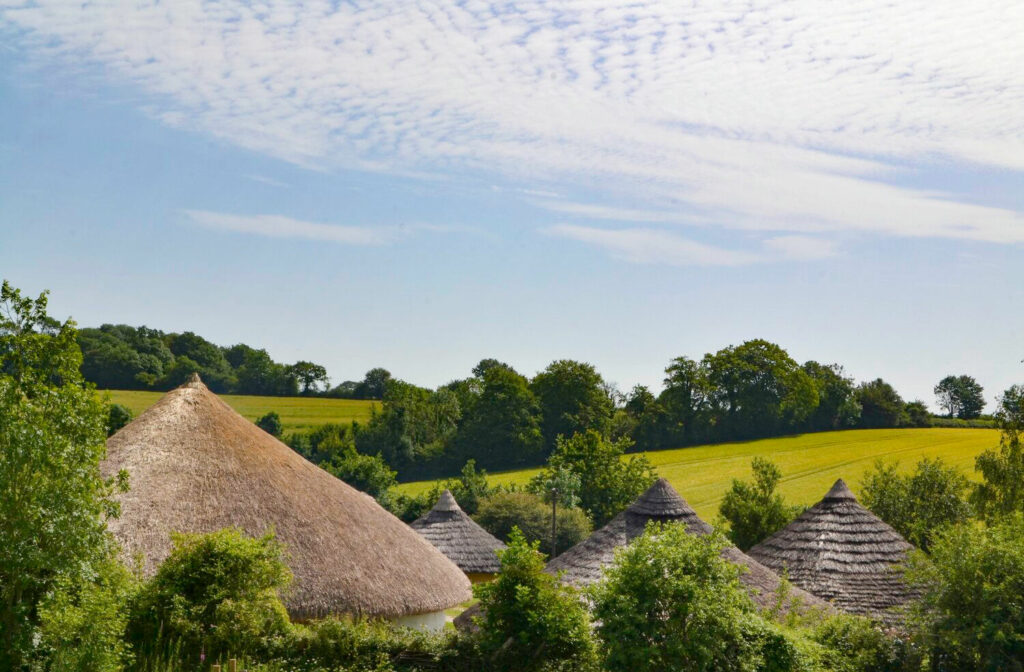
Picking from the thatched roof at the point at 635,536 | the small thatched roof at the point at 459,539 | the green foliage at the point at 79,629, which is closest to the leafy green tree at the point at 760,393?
the small thatched roof at the point at 459,539

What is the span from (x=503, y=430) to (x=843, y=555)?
46.2 metres

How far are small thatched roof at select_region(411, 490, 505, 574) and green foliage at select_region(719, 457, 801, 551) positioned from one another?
940 centimetres

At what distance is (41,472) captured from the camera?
1162cm

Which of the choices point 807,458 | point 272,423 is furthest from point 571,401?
point 272,423

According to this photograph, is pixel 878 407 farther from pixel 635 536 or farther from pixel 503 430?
pixel 635 536

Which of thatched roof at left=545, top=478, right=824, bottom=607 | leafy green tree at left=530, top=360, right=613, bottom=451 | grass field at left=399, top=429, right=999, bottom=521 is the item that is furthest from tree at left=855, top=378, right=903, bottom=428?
thatched roof at left=545, top=478, right=824, bottom=607

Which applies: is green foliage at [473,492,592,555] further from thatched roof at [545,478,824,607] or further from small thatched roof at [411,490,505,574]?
thatched roof at [545,478,824,607]

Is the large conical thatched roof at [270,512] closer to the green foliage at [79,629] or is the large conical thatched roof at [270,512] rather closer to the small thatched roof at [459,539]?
the green foliage at [79,629]

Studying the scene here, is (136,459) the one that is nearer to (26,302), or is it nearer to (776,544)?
(26,302)

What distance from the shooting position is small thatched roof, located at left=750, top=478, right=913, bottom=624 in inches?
871

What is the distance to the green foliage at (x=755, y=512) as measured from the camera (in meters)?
34.4

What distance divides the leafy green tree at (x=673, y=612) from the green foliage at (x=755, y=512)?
22.4 metres

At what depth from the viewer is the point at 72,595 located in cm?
1216

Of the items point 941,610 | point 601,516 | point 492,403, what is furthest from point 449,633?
point 492,403
